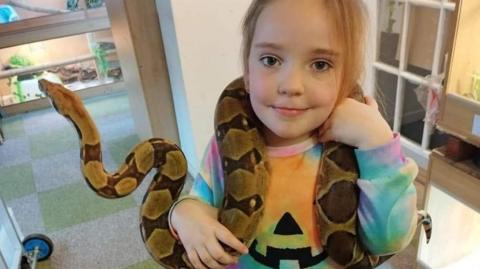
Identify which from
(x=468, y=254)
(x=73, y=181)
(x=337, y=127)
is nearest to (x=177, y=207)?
(x=337, y=127)

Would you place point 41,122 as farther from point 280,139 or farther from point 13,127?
point 280,139

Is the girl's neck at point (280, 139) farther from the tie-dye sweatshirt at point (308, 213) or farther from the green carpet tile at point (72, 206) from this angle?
the green carpet tile at point (72, 206)

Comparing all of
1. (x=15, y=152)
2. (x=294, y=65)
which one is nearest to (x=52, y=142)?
(x=15, y=152)

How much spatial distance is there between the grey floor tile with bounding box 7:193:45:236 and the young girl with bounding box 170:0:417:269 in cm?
196

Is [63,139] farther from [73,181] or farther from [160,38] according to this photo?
[160,38]

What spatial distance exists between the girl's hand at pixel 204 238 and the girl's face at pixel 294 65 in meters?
0.17

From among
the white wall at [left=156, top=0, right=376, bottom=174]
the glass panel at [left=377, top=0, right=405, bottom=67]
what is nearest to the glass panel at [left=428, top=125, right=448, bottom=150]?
the glass panel at [left=377, top=0, right=405, bottom=67]

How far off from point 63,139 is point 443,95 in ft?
9.33

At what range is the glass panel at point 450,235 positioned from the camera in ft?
5.26

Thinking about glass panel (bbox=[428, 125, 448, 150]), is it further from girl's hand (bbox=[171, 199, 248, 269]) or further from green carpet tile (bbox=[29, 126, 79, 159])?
green carpet tile (bbox=[29, 126, 79, 159])

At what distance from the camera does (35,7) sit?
3766mm

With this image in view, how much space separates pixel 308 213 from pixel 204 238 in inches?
6.6

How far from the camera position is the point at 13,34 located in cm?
356

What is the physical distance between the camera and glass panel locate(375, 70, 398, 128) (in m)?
2.40
